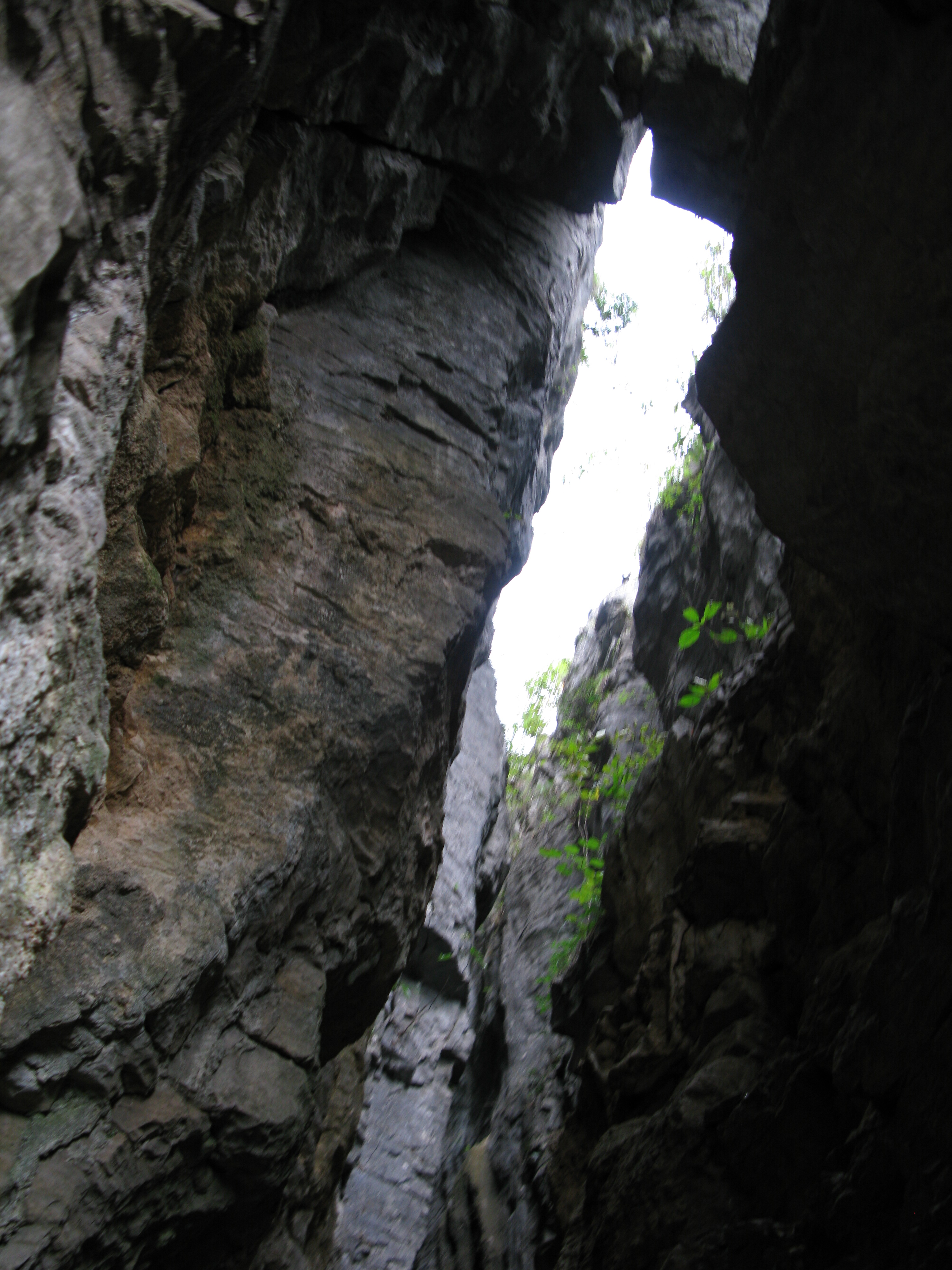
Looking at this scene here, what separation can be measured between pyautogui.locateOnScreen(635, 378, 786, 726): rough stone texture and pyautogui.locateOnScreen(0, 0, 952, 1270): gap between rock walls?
8.0 inches

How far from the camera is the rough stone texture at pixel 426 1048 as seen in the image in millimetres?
9836

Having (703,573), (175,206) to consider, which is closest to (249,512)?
(175,206)

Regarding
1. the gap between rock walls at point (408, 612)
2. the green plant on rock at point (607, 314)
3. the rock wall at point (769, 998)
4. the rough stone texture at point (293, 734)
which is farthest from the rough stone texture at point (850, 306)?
the green plant on rock at point (607, 314)

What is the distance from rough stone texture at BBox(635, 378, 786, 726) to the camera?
8.71 meters

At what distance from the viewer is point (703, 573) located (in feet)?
33.7

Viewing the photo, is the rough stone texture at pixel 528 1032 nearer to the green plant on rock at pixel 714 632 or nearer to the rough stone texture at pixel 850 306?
the green plant on rock at pixel 714 632

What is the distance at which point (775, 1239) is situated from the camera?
4.21 metres

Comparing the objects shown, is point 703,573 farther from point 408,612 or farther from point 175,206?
point 175,206

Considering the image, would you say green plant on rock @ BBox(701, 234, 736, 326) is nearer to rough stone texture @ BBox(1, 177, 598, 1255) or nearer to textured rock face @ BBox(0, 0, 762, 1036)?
textured rock face @ BBox(0, 0, 762, 1036)

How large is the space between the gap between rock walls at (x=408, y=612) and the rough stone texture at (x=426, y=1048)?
1.60 meters

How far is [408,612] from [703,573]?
5672 mm

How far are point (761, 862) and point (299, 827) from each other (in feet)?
10.5

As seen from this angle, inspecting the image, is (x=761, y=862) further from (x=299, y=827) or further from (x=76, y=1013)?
(x=76, y=1013)

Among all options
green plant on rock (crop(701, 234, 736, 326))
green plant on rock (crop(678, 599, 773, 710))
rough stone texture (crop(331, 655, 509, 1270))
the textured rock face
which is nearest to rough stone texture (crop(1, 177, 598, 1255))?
the textured rock face
